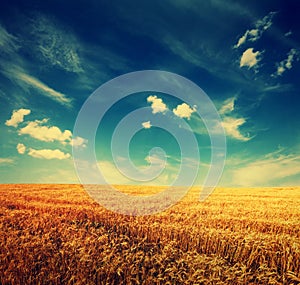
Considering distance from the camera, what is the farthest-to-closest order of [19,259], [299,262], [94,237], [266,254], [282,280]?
1. [94,237]
2. [266,254]
3. [299,262]
4. [19,259]
5. [282,280]

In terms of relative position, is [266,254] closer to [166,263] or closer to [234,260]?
[234,260]

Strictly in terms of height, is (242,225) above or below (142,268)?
above

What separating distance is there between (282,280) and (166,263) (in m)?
2.22

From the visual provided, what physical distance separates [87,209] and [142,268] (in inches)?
236

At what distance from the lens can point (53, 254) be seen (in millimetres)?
5434

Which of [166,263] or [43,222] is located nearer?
[166,263]

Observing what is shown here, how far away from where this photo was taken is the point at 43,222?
7.91 metres

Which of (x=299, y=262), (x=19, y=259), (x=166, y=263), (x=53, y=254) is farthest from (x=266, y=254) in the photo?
(x=19, y=259)

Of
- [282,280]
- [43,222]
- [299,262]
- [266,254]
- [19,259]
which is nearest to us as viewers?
[282,280]

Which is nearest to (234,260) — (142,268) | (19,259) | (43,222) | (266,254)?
(266,254)

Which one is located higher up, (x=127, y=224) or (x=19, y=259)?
(x=127, y=224)

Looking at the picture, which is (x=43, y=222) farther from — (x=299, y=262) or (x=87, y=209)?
(x=299, y=262)

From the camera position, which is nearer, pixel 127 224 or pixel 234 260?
pixel 234 260

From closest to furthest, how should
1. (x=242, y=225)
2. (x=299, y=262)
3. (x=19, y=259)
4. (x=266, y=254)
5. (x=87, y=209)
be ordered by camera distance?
(x=19, y=259) < (x=299, y=262) < (x=266, y=254) < (x=242, y=225) < (x=87, y=209)
